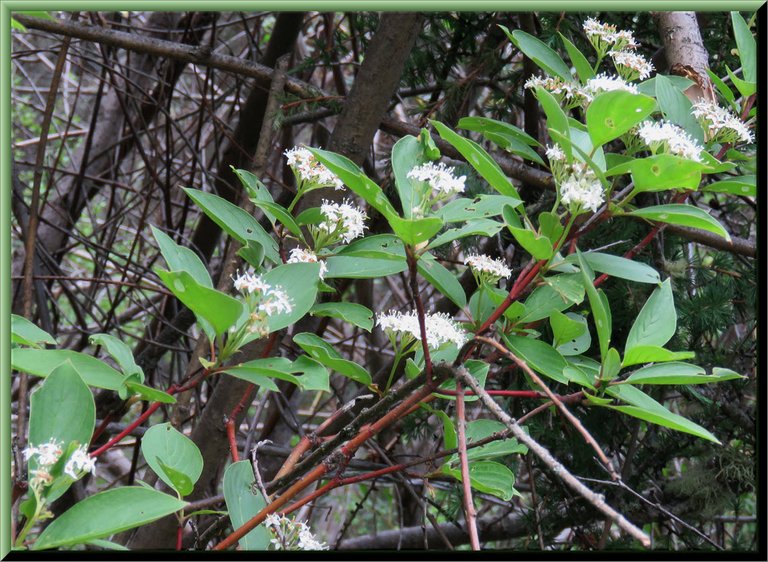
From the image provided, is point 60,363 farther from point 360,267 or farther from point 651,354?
point 651,354

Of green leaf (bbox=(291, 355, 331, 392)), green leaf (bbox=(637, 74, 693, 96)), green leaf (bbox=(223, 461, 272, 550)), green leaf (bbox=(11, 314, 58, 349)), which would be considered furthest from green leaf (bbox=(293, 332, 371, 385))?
green leaf (bbox=(637, 74, 693, 96))

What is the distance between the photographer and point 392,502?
2484mm

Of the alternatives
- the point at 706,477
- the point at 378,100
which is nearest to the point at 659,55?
the point at 378,100

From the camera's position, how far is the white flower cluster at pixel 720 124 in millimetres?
710

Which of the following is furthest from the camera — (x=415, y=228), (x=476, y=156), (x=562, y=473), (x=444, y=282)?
(x=444, y=282)

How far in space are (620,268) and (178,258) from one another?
0.40 m

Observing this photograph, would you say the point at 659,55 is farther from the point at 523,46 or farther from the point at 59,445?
the point at 59,445

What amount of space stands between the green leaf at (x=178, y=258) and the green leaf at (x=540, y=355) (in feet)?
0.92

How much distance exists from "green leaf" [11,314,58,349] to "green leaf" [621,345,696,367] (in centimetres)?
49

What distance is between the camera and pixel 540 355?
645 millimetres

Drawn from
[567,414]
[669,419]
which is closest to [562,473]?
[567,414]

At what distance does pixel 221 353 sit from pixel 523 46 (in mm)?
460

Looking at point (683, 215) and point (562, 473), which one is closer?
point (562, 473)

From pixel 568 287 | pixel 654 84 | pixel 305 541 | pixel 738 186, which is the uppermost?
pixel 654 84
